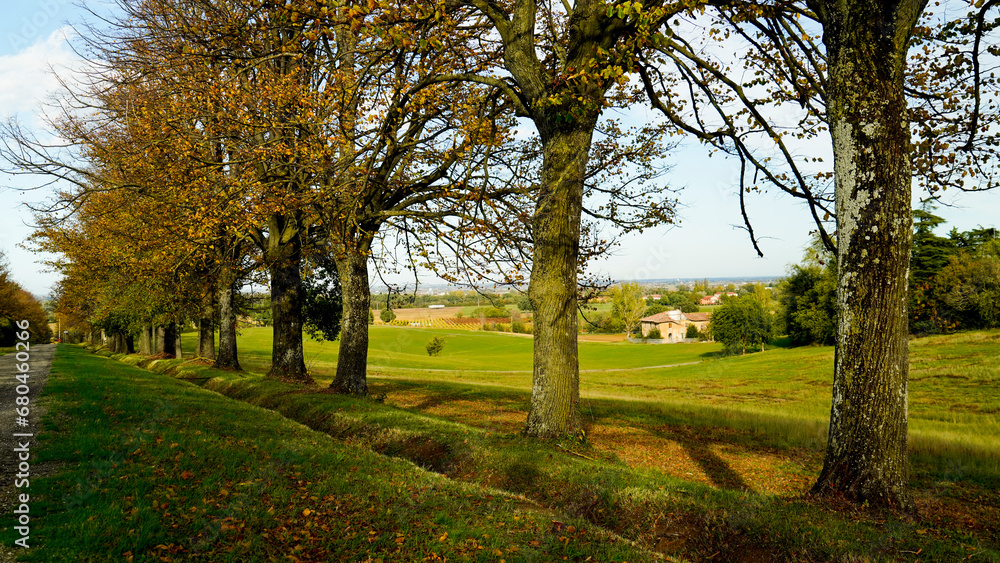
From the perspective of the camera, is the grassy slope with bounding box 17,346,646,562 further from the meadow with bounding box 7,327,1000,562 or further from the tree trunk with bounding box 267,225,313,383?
the tree trunk with bounding box 267,225,313,383

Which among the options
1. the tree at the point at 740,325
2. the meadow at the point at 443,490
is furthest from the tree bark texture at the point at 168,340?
the tree at the point at 740,325

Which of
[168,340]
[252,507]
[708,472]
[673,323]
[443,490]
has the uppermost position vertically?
[168,340]

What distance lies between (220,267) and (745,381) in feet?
112

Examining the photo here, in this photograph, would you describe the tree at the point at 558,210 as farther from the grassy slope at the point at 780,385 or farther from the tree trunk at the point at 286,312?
the tree trunk at the point at 286,312

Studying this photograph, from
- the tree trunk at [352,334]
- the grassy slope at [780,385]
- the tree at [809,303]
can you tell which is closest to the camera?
the grassy slope at [780,385]

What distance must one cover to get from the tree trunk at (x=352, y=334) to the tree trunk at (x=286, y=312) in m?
4.07

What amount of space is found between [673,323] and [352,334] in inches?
3172

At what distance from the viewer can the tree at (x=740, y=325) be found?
5897 centimetres

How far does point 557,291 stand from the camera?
27.1 ft

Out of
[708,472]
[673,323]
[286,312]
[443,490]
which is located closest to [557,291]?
[443,490]

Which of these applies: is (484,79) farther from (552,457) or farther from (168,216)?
(168,216)

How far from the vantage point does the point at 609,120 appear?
38.9 ft

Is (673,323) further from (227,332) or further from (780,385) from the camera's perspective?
(227,332)

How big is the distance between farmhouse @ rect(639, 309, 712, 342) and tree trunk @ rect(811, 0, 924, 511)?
272 ft
